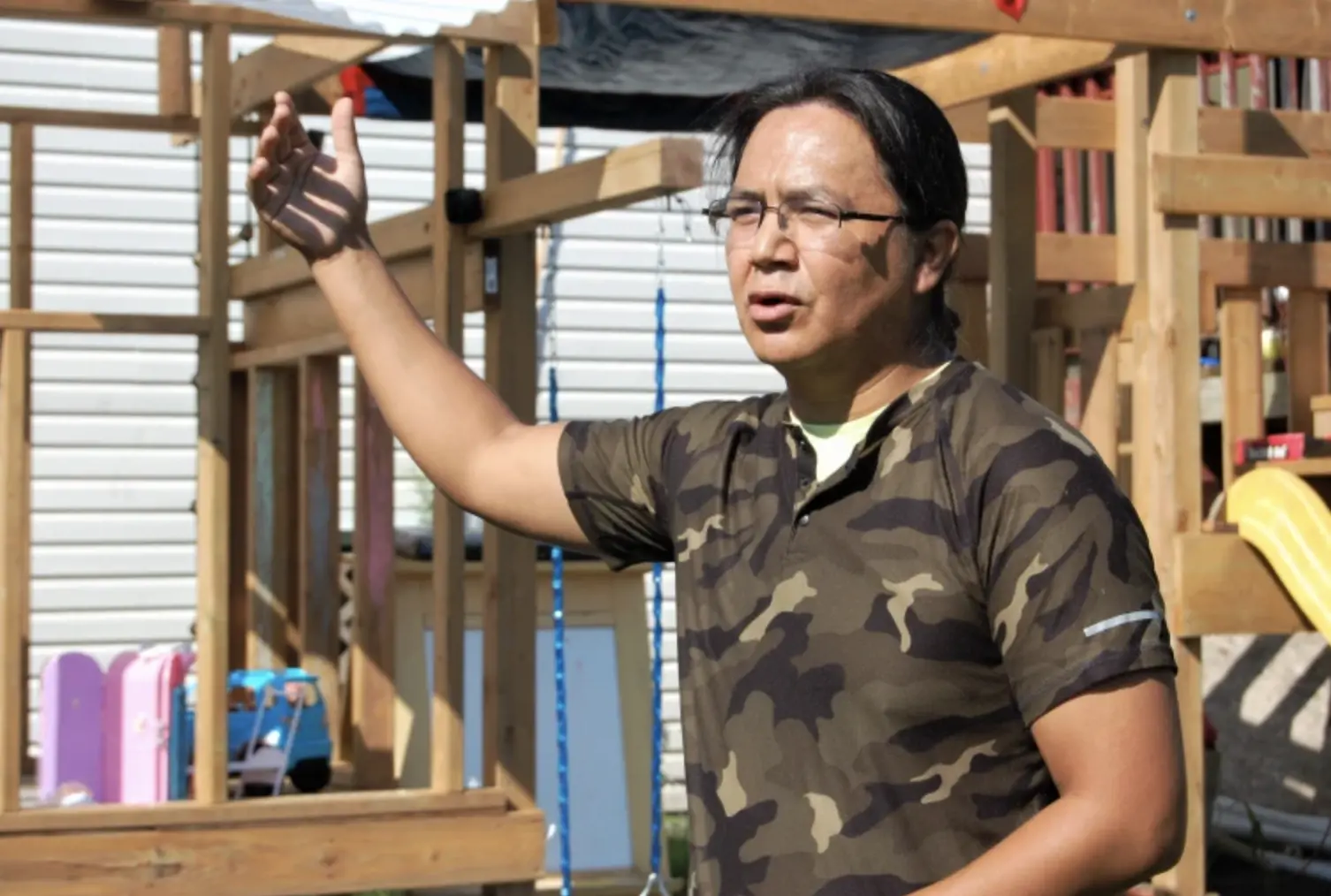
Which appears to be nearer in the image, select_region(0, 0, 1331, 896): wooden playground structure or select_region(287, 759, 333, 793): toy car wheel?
select_region(0, 0, 1331, 896): wooden playground structure

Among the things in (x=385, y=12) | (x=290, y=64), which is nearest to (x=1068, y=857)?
(x=385, y=12)

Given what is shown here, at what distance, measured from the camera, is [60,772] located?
5379 mm

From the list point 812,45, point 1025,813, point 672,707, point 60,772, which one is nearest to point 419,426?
point 1025,813

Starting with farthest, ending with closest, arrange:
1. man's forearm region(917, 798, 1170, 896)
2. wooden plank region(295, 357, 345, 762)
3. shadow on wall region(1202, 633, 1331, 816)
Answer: shadow on wall region(1202, 633, 1331, 816) → wooden plank region(295, 357, 345, 762) → man's forearm region(917, 798, 1170, 896)

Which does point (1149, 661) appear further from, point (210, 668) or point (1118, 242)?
point (1118, 242)

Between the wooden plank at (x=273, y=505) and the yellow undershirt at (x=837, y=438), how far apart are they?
5.30m

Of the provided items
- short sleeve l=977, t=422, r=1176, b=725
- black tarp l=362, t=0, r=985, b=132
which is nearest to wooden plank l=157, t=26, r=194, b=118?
black tarp l=362, t=0, r=985, b=132

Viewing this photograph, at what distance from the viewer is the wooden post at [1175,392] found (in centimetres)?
528

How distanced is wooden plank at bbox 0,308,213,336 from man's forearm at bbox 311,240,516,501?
2769 mm

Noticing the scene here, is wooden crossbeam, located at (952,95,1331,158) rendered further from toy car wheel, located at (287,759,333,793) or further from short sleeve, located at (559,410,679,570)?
short sleeve, located at (559,410,679,570)

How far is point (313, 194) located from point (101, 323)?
9.47 ft

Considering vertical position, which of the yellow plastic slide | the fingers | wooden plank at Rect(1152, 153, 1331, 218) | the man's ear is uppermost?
wooden plank at Rect(1152, 153, 1331, 218)

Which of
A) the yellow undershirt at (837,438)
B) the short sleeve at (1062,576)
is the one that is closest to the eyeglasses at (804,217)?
the yellow undershirt at (837,438)

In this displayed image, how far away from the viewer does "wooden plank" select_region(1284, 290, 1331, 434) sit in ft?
21.8
